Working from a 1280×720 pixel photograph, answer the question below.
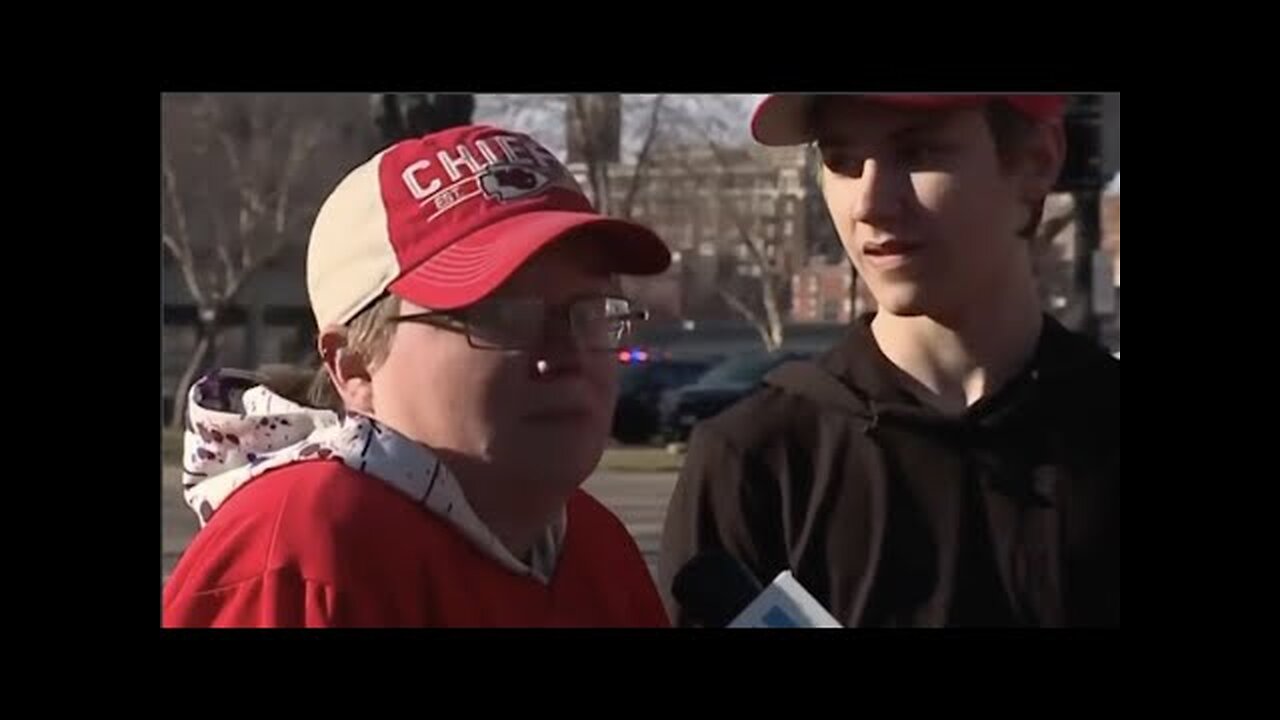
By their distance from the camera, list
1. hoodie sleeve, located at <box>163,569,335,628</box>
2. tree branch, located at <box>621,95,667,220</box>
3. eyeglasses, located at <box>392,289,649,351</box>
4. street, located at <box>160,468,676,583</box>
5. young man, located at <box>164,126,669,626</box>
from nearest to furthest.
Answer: hoodie sleeve, located at <box>163,569,335,628</box> < young man, located at <box>164,126,669,626</box> < eyeglasses, located at <box>392,289,649,351</box> < street, located at <box>160,468,676,583</box> < tree branch, located at <box>621,95,667,220</box>

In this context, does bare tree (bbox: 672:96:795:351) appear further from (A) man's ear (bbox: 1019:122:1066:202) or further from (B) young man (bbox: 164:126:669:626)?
(A) man's ear (bbox: 1019:122:1066:202)

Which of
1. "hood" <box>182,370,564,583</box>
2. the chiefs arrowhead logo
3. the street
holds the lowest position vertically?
the street

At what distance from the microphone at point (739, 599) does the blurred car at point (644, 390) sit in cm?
32

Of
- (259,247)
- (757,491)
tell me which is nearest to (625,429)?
(757,491)

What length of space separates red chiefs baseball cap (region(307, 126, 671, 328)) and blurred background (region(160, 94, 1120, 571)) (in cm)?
19

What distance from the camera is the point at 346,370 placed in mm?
3232

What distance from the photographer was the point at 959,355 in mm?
3631

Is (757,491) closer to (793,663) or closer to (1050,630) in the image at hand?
(793,663)

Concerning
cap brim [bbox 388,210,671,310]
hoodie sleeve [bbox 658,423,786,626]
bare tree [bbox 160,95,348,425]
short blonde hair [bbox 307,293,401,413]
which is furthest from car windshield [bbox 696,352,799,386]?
bare tree [bbox 160,95,348,425]

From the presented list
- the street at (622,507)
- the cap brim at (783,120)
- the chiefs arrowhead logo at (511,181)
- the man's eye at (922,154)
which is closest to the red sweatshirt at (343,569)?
the street at (622,507)

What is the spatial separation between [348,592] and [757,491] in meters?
1.01

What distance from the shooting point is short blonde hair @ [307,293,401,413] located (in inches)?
123

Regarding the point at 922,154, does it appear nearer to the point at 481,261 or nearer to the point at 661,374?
the point at 661,374

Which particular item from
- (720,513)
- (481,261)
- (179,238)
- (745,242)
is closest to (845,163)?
(745,242)
